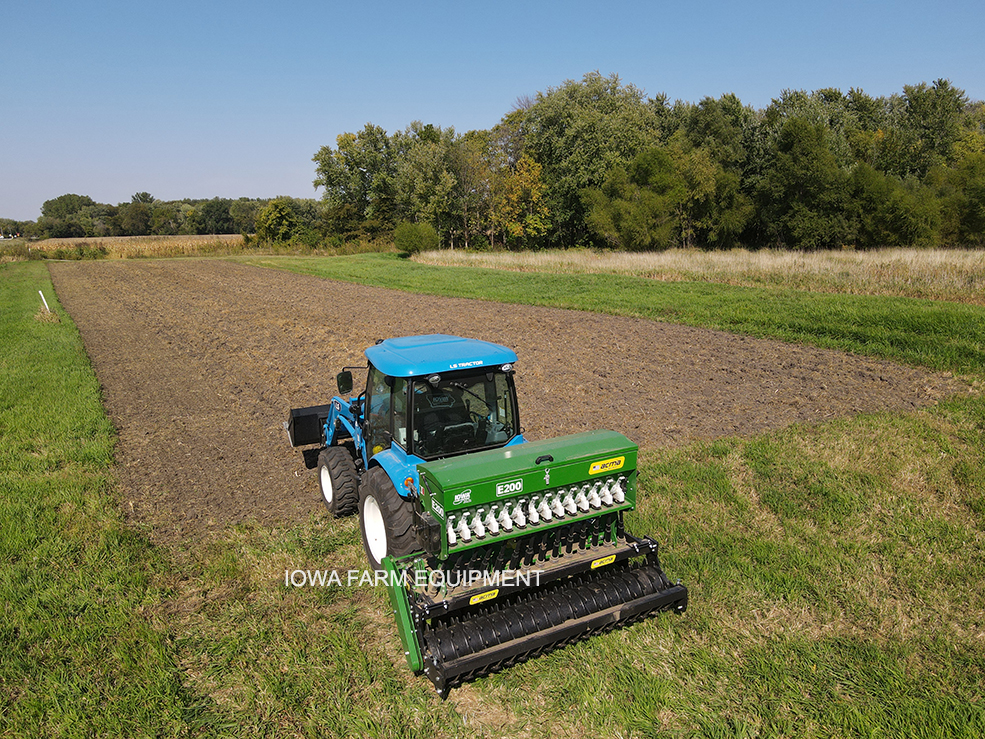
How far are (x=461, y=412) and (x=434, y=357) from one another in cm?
59

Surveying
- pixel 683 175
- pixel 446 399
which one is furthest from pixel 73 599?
pixel 683 175

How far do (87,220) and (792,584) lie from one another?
127 meters

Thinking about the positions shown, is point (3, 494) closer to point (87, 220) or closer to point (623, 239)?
point (623, 239)

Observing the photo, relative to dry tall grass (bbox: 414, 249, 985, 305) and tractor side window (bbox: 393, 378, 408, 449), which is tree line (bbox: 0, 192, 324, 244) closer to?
dry tall grass (bbox: 414, 249, 985, 305)

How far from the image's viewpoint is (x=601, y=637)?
15.1ft

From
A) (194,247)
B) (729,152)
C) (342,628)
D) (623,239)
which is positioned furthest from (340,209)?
(342,628)

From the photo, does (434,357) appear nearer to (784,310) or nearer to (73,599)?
(73,599)

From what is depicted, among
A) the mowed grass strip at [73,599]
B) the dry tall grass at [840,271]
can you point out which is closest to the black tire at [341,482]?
the mowed grass strip at [73,599]

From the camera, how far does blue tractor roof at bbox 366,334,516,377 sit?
16.6ft

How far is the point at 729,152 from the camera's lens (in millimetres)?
48219

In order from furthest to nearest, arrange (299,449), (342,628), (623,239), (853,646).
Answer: (623,239) → (299,449) → (342,628) → (853,646)

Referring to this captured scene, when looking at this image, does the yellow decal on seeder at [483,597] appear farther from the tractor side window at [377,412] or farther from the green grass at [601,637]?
the tractor side window at [377,412]

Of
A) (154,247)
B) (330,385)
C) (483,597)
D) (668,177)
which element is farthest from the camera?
(154,247)

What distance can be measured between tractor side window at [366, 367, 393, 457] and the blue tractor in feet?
0.32
